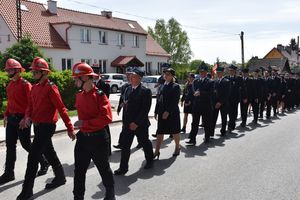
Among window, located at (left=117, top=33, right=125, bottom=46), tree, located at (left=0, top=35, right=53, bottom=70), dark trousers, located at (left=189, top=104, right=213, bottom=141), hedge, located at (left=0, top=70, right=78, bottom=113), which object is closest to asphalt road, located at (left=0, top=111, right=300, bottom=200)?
dark trousers, located at (left=189, top=104, right=213, bottom=141)

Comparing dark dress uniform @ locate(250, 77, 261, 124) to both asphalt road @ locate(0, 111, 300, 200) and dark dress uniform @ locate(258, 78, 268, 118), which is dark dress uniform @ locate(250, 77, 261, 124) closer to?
dark dress uniform @ locate(258, 78, 268, 118)

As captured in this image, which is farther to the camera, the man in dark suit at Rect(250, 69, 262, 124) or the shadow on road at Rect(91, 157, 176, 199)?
the man in dark suit at Rect(250, 69, 262, 124)

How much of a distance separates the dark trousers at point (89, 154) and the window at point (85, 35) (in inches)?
1340

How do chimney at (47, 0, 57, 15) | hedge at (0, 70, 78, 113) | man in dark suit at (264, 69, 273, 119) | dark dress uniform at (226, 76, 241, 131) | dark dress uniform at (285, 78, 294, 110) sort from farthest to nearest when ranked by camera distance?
chimney at (47, 0, 57, 15) → dark dress uniform at (285, 78, 294, 110) → hedge at (0, 70, 78, 113) → man in dark suit at (264, 69, 273, 119) → dark dress uniform at (226, 76, 241, 131)

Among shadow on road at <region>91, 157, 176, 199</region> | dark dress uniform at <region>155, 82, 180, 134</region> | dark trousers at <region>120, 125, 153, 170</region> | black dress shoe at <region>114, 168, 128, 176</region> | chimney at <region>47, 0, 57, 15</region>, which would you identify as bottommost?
shadow on road at <region>91, 157, 176, 199</region>

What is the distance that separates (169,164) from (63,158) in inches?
84.6

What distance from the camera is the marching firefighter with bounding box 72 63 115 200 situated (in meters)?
4.89

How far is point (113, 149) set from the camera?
30.3 feet

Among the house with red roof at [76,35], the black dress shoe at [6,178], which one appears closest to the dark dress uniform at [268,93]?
the black dress shoe at [6,178]

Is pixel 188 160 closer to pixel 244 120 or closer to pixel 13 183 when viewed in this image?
pixel 13 183

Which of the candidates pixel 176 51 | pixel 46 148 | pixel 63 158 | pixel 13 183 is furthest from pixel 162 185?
pixel 176 51

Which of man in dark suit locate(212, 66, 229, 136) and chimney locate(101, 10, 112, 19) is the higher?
chimney locate(101, 10, 112, 19)

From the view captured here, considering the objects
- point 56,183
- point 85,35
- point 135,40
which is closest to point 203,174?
point 56,183

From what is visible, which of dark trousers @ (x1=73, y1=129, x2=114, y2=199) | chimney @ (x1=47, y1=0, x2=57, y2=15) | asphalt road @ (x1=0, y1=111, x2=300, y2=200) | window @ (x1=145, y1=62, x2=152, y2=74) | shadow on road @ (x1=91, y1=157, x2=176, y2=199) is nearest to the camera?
dark trousers @ (x1=73, y1=129, x2=114, y2=199)
